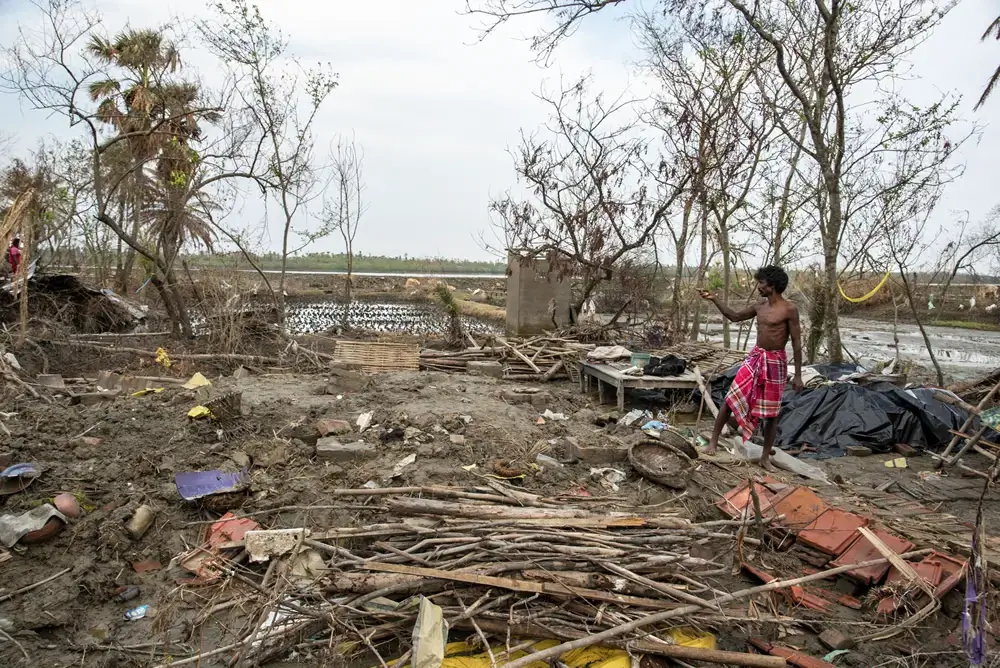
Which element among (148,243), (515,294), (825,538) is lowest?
(825,538)

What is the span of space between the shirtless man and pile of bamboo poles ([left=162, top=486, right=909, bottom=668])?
7.56ft

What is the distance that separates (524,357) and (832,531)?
25.2 ft

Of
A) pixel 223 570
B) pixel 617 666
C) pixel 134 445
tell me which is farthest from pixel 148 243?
pixel 617 666

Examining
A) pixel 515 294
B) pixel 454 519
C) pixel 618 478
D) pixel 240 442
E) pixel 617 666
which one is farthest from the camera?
pixel 515 294

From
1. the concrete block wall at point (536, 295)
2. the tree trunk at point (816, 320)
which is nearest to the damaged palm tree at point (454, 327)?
the concrete block wall at point (536, 295)

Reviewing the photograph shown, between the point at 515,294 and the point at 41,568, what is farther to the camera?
the point at 515,294

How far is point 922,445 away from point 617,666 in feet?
19.4

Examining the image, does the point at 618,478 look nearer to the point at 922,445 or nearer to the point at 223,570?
the point at 223,570

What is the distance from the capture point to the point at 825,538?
14.3ft

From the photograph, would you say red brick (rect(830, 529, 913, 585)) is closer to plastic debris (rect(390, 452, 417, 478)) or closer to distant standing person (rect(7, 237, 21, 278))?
plastic debris (rect(390, 452, 417, 478))

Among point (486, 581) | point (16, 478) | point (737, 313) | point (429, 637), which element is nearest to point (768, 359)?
point (737, 313)

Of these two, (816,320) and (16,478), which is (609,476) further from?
(816,320)

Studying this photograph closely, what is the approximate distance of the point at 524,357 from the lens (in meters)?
11.8

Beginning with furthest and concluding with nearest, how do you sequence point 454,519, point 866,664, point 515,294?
1. point 515,294
2. point 454,519
3. point 866,664
